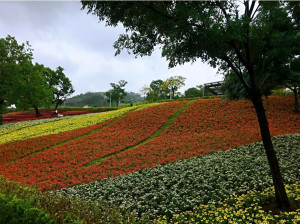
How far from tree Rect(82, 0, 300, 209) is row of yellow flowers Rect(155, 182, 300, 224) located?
1.93 feet

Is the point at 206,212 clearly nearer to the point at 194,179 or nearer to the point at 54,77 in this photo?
the point at 194,179

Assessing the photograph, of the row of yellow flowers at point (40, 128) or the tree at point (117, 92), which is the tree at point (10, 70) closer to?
the row of yellow flowers at point (40, 128)

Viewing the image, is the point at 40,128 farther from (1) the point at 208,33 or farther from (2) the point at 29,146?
(1) the point at 208,33

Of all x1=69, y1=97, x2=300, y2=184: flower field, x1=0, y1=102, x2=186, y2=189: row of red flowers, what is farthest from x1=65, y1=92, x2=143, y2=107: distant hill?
x1=69, y1=97, x2=300, y2=184: flower field

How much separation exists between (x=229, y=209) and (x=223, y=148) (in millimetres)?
7968

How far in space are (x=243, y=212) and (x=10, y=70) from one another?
3614cm

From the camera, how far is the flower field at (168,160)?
852 centimetres

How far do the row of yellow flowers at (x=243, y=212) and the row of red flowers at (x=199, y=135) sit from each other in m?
5.80

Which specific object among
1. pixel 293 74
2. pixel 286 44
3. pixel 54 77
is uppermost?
pixel 54 77

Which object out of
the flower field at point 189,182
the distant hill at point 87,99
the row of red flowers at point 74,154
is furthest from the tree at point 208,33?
the distant hill at point 87,99

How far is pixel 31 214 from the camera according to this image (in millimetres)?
4383

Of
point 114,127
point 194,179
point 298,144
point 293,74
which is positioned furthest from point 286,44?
point 114,127

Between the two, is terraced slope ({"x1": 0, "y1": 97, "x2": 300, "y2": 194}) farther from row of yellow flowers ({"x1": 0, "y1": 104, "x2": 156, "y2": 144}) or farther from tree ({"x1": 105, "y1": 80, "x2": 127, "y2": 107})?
tree ({"x1": 105, "y1": 80, "x2": 127, "y2": 107})

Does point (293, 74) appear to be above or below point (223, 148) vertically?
above
